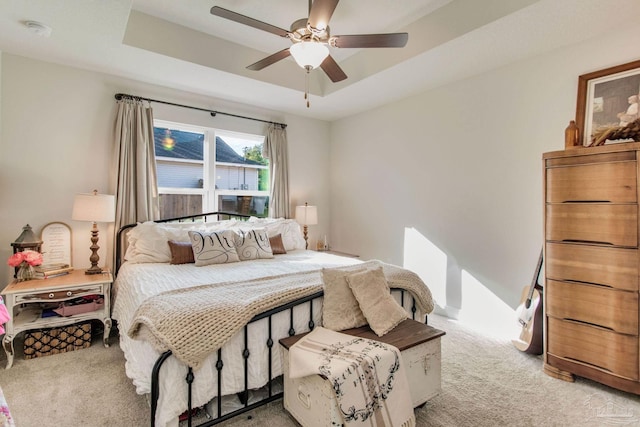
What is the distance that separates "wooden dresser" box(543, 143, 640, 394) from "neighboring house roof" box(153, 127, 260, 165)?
11.2 ft

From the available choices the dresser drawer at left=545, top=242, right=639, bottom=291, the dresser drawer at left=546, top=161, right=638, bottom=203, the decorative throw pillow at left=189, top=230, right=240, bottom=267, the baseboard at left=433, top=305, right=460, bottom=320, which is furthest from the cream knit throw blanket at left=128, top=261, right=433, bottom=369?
the baseboard at left=433, top=305, right=460, bottom=320

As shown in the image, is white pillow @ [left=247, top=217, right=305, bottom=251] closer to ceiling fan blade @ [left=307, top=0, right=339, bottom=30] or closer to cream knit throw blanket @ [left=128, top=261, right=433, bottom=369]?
cream knit throw blanket @ [left=128, top=261, right=433, bottom=369]

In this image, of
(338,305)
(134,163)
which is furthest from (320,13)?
(134,163)

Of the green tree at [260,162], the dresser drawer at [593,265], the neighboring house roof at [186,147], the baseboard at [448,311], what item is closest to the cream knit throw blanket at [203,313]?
the dresser drawer at [593,265]

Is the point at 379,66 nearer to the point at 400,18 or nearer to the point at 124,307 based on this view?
the point at 400,18

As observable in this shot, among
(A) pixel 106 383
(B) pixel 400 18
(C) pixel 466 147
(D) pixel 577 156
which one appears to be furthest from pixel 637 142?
Result: (A) pixel 106 383

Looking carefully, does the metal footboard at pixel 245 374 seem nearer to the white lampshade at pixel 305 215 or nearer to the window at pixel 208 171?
the white lampshade at pixel 305 215

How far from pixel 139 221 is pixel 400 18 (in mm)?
3176

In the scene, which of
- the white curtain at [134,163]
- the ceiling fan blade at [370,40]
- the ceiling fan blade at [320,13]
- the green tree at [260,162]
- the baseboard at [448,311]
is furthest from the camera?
the green tree at [260,162]

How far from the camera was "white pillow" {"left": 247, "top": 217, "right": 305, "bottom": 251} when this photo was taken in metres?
3.80

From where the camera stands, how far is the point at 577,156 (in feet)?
7.25

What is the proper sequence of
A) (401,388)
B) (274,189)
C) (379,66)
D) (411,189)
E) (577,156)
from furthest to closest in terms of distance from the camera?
1. (274,189)
2. (411,189)
3. (379,66)
4. (577,156)
5. (401,388)

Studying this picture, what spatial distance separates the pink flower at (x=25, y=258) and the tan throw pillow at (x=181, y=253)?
3.25 ft

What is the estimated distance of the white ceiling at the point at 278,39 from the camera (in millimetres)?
2248
